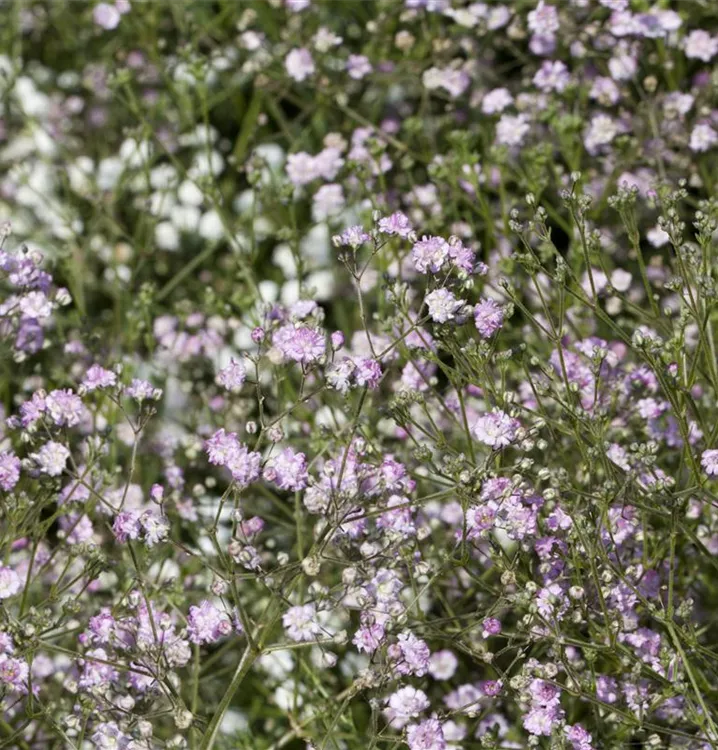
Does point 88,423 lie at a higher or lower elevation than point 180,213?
lower

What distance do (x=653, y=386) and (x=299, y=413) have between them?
91cm

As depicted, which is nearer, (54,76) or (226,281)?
(226,281)

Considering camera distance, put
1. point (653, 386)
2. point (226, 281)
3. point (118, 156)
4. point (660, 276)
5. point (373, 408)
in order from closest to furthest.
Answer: point (653, 386) → point (373, 408) → point (660, 276) → point (226, 281) → point (118, 156)

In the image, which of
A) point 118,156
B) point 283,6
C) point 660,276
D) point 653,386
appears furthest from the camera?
point 118,156

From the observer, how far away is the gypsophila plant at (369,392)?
7.52 ft

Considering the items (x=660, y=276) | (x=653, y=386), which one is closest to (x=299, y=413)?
(x=653, y=386)

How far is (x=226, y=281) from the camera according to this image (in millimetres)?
3783

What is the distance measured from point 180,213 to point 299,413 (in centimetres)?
138

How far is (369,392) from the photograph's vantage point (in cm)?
281

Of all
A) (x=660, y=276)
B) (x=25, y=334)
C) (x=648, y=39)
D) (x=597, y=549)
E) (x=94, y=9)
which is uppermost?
(x=94, y=9)

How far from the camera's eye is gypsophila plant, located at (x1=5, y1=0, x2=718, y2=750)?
229 centimetres

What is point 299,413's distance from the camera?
3127mm

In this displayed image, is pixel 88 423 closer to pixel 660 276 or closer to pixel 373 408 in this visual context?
pixel 373 408

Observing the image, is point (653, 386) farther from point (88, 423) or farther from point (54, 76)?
point (54, 76)
